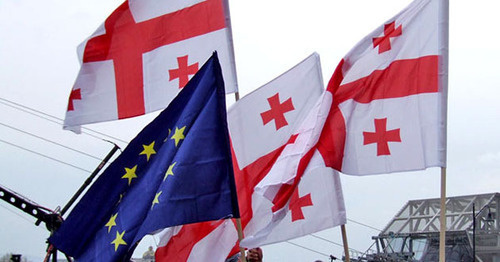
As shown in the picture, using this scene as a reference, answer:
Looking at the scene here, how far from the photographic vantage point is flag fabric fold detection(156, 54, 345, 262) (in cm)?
923

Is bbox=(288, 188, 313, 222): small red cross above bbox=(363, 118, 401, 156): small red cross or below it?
below

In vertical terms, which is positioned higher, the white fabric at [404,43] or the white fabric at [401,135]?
the white fabric at [404,43]

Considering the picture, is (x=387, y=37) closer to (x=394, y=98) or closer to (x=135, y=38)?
(x=394, y=98)

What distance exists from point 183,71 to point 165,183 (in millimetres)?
2411

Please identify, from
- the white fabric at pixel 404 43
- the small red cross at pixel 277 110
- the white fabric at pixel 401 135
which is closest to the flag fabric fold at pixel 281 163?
the small red cross at pixel 277 110

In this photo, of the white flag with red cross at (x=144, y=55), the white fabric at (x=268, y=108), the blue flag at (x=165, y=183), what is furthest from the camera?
the white flag with red cross at (x=144, y=55)

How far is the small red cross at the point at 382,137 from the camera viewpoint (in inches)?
355

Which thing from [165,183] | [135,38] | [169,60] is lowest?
[165,183]

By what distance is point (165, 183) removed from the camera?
8625 millimetres

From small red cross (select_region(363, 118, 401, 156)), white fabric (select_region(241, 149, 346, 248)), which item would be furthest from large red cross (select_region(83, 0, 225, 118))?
small red cross (select_region(363, 118, 401, 156))

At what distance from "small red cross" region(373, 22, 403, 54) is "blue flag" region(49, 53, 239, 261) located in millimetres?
1897

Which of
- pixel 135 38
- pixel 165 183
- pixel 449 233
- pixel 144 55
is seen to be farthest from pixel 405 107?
pixel 449 233

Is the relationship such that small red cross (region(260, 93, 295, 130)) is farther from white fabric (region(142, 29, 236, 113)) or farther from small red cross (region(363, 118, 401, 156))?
small red cross (region(363, 118, 401, 156))

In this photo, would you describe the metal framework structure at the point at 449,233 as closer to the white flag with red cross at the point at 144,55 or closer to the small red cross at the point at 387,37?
the white flag with red cross at the point at 144,55
